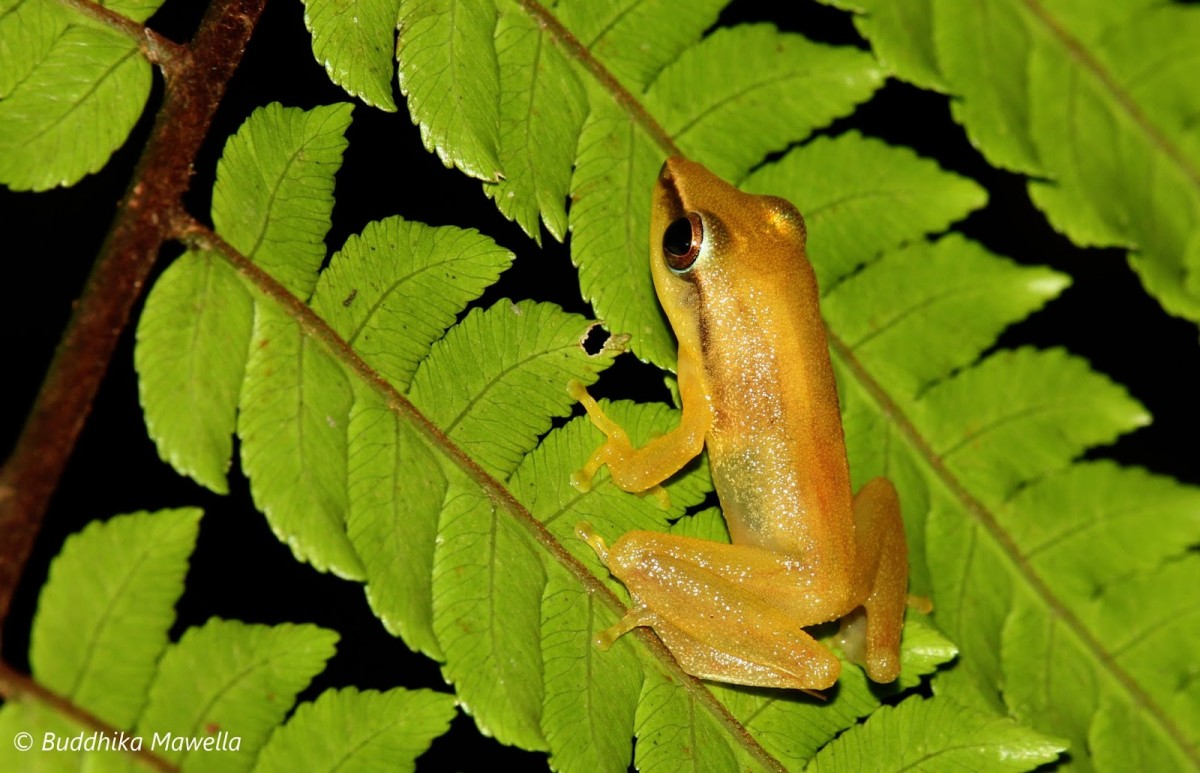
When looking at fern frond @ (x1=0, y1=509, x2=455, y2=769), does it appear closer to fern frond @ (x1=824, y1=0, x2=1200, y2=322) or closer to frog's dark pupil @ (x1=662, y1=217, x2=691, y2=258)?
frog's dark pupil @ (x1=662, y1=217, x2=691, y2=258)

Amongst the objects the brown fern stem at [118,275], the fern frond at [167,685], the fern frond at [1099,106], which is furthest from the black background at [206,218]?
the fern frond at [167,685]

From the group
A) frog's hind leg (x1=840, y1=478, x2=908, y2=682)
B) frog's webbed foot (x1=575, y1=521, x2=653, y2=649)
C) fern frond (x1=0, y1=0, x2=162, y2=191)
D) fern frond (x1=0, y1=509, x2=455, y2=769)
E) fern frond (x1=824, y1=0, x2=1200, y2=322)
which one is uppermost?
fern frond (x1=0, y1=0, x2=162, y2=191)

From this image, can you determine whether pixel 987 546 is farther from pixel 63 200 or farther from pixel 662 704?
pixel 63 200

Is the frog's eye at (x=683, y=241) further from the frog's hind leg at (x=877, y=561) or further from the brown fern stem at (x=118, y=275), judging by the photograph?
the brown fern stem at (x=118, y=275)

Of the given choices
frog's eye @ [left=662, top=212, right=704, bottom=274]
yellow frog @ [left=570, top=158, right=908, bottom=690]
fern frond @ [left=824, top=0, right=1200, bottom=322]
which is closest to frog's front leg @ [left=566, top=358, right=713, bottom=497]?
yellow frog @ [left=570, top=158, right=908, bottom=690]

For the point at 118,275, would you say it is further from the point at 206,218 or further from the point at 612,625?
the point at 206,218

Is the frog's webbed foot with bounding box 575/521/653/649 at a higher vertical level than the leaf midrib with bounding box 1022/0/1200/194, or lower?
lower
